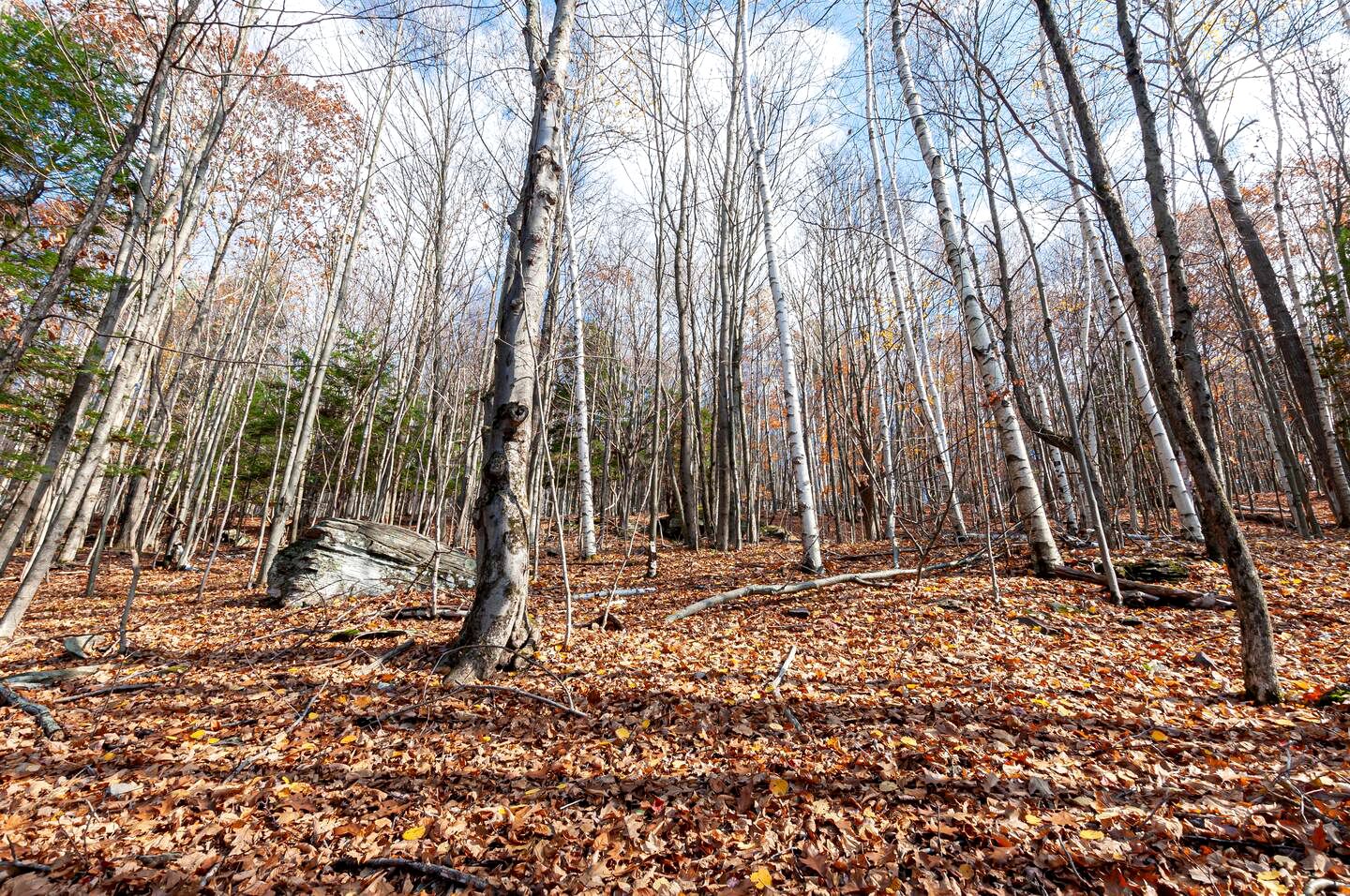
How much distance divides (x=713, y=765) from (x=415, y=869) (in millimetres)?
1414

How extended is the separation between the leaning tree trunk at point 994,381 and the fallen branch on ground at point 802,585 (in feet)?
3.23

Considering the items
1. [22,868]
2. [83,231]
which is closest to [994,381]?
[22,868]

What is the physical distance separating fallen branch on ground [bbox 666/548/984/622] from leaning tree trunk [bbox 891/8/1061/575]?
98cm

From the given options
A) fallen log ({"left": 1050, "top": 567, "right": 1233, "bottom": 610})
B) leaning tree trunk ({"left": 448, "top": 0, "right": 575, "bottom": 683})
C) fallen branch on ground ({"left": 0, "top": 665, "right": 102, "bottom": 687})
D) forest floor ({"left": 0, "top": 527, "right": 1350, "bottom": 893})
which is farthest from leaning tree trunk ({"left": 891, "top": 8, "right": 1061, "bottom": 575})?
fallen branch on ground ({"left": 0, "top": 665, "right": 102, "bottom": 687})

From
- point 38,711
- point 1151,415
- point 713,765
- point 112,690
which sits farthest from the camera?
point 1151,415

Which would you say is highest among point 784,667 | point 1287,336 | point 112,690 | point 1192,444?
point 1287,336

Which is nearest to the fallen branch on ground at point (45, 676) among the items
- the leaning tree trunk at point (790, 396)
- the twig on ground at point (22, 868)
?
the twig on ground at point (22, 868)

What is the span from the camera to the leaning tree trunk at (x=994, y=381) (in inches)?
232

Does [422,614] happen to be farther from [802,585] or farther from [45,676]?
[802,585]

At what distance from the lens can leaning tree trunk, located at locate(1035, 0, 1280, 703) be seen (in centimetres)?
303

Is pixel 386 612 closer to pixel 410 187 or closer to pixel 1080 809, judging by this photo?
pixel 1080 809

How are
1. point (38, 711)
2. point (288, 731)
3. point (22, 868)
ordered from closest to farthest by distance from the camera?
point (22, 868) < point (288, 731) < point (38, 711)

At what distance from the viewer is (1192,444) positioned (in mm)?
3117

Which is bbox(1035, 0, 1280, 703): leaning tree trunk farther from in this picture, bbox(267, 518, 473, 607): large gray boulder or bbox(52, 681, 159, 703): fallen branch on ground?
bbox(52, 681, 159, 703): fallen branch on ground
